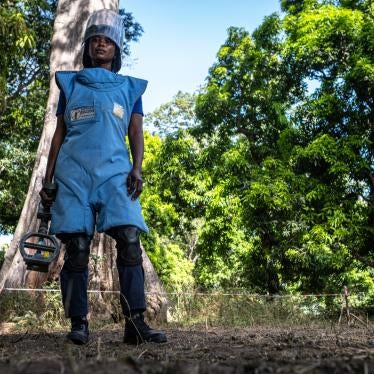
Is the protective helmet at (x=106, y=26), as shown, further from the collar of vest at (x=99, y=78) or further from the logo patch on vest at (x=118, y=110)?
the logo patch on vest at (x=118, y=110)

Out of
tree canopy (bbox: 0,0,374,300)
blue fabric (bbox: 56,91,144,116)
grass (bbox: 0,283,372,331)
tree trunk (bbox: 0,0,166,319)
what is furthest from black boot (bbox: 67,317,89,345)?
tree canopy (bbox: 0,0,374,300)

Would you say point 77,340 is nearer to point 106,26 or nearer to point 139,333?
point 139,333

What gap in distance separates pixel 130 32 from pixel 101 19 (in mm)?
12662

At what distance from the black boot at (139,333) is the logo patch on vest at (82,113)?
1.09 metres

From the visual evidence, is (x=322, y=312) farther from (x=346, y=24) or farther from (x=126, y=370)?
(x=126, y=370)

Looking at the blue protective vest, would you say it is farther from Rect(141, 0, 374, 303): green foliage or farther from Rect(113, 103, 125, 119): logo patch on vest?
Rect(141, 0, 374, 303): green foliage

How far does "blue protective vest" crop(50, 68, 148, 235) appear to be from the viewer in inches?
106

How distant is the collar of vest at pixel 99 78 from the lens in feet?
9.79

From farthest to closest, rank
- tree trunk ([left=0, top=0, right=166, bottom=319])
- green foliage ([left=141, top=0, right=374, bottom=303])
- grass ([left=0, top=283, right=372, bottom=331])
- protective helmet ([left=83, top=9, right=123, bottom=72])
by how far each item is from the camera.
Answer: green foliage ([left=141, top=0, right=374, bottom=303]), tree trunk ([left=0, top=0, right=166, bottom=319]), grass ([left=0, top=283, right=372, bottom=331]), protective helmet ([left=83, top=9, right=123, bottom=72])

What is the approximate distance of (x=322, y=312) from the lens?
32.8 feet

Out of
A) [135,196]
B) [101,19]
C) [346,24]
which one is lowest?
[135,196]

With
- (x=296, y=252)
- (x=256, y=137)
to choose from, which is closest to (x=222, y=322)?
(x=296, y=252)

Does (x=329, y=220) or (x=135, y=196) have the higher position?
(x=329, y=220)

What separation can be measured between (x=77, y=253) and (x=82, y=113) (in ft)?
2.52
